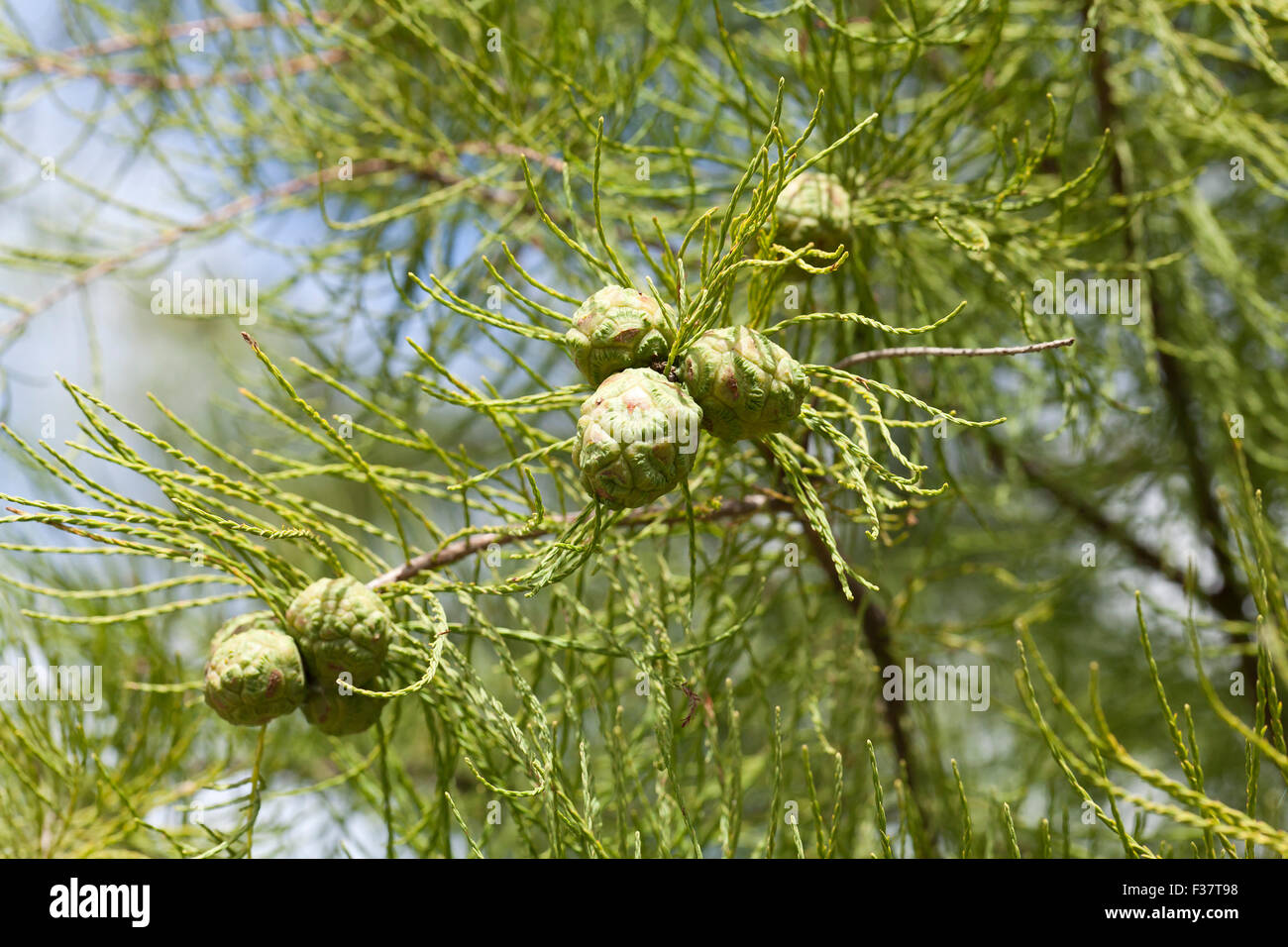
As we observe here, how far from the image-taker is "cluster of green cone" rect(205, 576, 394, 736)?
630 millimetres

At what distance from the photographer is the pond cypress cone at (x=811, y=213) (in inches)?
28.1

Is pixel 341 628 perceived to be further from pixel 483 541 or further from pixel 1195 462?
pixel 1195 462

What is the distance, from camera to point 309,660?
660 millimetres

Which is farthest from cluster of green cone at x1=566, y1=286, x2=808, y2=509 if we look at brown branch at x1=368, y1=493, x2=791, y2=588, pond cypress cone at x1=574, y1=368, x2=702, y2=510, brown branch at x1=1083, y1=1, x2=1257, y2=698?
brown branch at x1=1083, y1=1, x2=1257, y2=698

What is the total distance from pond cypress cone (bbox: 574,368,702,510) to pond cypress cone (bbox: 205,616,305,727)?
25 cm

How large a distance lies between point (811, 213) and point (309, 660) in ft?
1.54

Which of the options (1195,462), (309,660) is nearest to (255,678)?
(309,660)

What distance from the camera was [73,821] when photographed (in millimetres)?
998

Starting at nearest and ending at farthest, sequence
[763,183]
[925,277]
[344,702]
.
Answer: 1. [763,183]
2. [344,702]
3. [925,277]

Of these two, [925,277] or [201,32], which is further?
[201,32]

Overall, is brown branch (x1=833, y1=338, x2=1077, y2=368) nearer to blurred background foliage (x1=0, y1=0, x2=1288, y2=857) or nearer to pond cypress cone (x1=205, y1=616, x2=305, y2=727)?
blurred background foliage (x1=0, y1=0, x2=1288, y2=857)
